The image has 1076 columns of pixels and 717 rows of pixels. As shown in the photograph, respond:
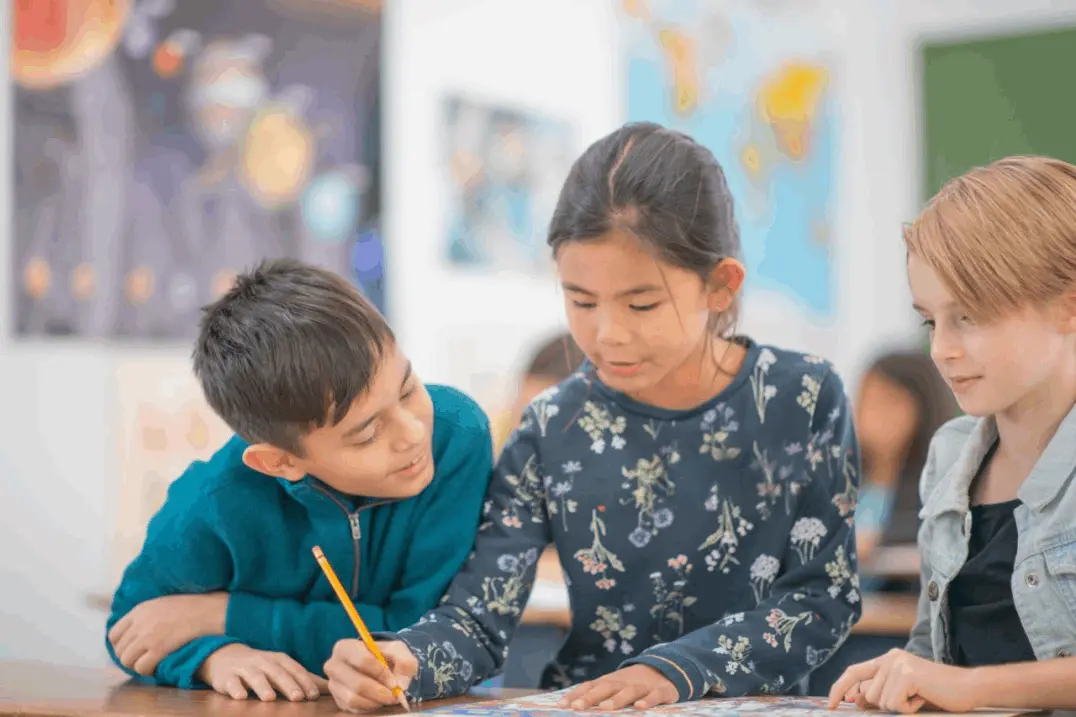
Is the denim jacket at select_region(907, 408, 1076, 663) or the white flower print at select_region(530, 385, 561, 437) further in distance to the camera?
the white flower print at select_region(530, 385, 561, 437)

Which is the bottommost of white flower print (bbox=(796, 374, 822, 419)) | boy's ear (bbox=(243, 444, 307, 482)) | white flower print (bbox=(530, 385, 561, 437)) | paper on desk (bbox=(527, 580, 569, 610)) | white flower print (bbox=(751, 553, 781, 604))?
paper on desk (bbox=(527, 580, 569, 610))

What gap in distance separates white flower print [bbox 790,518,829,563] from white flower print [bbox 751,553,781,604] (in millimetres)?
33

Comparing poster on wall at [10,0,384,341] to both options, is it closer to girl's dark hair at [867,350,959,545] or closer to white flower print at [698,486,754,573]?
girl's dark hair at [867,350,959,545]

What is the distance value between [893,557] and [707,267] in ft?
6.01

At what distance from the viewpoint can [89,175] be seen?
3.14 meters

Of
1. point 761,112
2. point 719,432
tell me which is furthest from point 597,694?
point 761,112

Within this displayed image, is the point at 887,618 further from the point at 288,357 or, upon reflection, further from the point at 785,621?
the point at 288,357

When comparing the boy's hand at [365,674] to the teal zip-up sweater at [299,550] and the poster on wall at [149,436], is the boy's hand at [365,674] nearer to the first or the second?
the teal zip-up sweater at [299,550]

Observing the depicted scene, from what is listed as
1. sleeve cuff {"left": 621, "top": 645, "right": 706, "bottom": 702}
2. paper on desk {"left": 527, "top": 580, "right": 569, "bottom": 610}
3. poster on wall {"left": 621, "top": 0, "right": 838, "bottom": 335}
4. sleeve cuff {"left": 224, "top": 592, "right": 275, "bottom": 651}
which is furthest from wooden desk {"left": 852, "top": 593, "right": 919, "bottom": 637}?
poster on wall {"left": 621, "top": 0, "right": 838, "bottom": 335}

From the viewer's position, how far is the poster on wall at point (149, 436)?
10.8ft

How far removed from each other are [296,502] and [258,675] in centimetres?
23

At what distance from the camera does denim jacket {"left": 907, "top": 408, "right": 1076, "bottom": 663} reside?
1272 mm

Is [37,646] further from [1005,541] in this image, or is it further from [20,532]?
[1005,541]

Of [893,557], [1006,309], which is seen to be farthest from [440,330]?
[1006,309]
